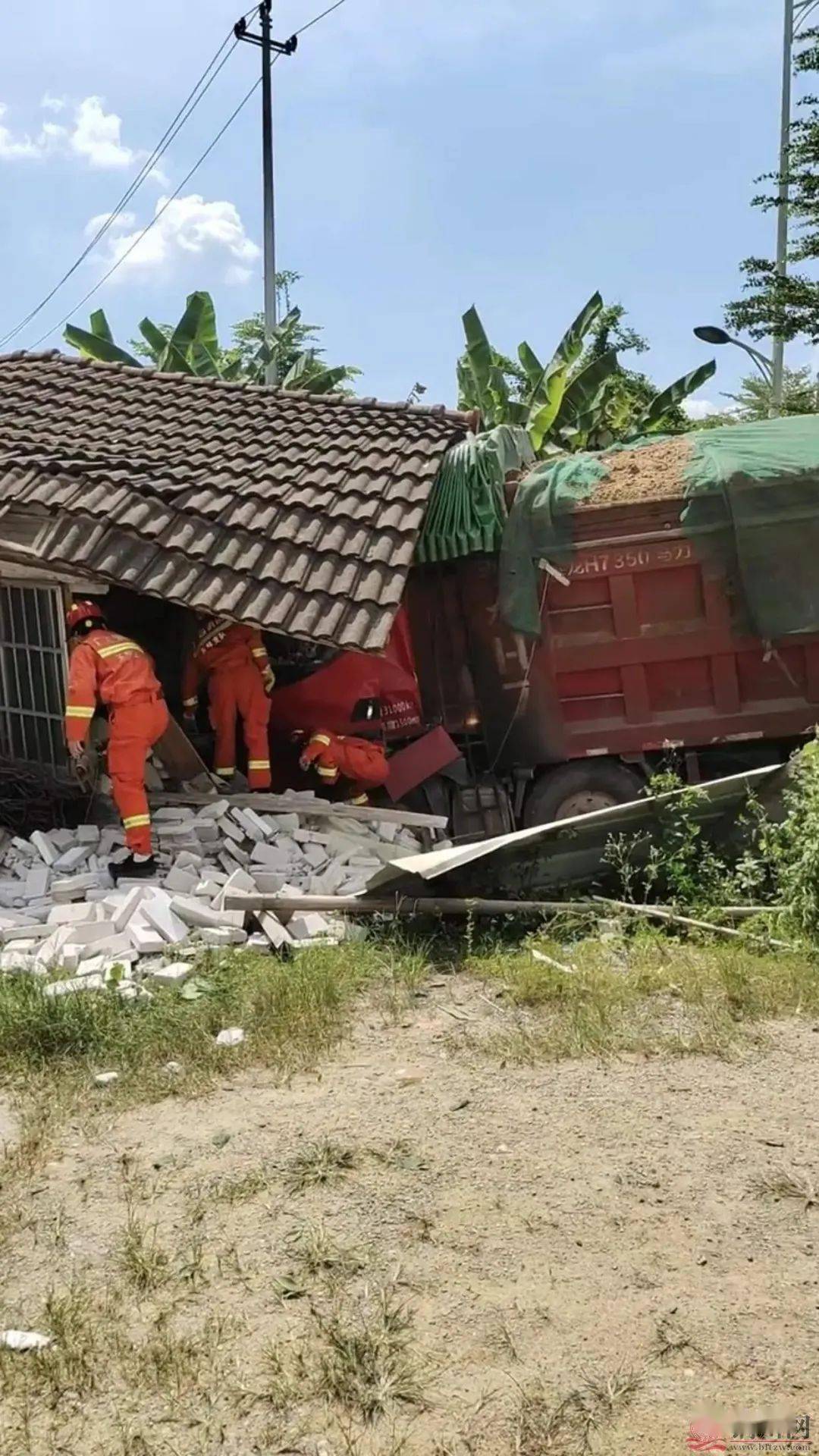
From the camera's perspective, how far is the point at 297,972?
532 cm

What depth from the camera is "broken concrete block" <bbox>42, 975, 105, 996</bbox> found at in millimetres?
5059

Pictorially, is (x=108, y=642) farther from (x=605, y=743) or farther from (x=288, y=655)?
(x=605, y=743)

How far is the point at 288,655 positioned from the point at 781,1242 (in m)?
6.21

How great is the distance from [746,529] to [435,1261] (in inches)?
224

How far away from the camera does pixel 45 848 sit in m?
6.82

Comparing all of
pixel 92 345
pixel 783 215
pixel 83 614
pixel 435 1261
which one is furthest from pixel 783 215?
pixel 435 1261

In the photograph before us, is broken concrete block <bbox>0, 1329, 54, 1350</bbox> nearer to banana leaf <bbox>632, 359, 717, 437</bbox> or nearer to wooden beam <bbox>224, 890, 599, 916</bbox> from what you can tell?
wooden beam <bbox>224, 890, 599, 916</bbox>

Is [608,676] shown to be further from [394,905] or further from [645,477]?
[394,905]

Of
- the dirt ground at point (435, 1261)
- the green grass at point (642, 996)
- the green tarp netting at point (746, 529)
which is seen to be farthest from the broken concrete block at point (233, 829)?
the dirt ground at point (435, 1261)

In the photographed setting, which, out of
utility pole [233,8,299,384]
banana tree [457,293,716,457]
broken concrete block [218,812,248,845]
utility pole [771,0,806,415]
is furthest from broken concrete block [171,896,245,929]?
utility pole [771,0,806,415]

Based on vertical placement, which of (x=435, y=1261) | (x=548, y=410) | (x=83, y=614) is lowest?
(x=435, y=1261)

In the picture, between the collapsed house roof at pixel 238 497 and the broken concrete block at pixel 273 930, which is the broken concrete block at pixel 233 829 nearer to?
the broken concrete block at pixel 273 930

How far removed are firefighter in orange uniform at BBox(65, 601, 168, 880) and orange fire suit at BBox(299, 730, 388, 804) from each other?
4.34 feet

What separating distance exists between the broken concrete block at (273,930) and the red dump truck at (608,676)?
91.6 inches
